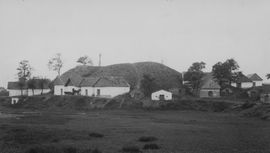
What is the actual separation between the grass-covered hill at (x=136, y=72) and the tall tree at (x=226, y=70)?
23.8 m

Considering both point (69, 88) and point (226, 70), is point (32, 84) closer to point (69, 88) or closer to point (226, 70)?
point (69, 88)

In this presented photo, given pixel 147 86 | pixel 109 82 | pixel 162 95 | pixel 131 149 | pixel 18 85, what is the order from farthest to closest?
pixel 18 85
pixel 109 82
pixel 147 86
pixel 162 95
pixel 131 149

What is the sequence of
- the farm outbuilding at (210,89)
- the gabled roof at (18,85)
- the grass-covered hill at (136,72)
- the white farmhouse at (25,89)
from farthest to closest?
the grass-covered hill at (136,72)
the gabled roof at (18,85)
the white farmhouse at (25,89)
the farm outbuilding at (210,89)

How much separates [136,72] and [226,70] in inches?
1671

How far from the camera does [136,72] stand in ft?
406

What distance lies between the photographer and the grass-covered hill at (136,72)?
382 feet

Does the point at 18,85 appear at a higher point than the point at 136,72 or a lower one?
lower

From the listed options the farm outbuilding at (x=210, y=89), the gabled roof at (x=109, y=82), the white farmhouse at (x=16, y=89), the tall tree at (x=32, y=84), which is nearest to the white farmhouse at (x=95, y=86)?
the gabled roof at (x=109, y=82)

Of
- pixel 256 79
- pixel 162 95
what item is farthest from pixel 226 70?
pixel 256 79

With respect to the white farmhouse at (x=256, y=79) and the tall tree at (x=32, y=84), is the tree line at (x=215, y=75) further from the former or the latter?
the tall tree at (x=32, y=84)

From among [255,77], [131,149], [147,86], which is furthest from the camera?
[255,77]

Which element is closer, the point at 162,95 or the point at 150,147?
the point at 150,147

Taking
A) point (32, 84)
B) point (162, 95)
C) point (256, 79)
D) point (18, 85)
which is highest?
point (256, 79)

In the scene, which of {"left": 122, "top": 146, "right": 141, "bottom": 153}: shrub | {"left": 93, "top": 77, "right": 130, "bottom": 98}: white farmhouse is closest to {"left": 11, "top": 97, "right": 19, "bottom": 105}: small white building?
{"left": 93, "top": 77, "right": 130, "bottom": 98}: white farmhouse
